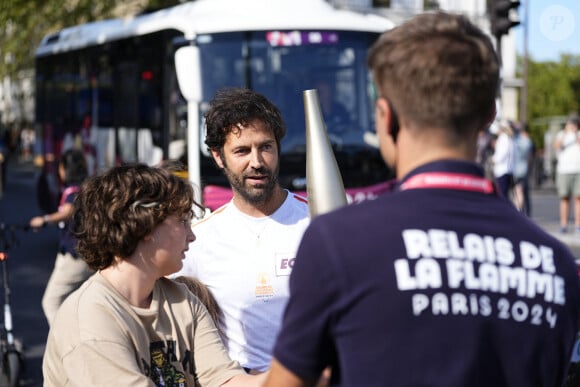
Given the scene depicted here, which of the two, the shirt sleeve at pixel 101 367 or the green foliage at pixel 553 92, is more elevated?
the shirt sleeve at pixel 101 367

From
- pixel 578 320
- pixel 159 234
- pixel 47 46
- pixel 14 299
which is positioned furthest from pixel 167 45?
pixel 578 320

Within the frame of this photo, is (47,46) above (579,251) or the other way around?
above

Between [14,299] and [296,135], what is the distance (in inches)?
137

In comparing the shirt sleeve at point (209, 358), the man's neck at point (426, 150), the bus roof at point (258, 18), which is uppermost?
the bus roof at point (258, 18)

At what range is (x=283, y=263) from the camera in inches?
152

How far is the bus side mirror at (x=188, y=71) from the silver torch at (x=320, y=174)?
9.09 metres

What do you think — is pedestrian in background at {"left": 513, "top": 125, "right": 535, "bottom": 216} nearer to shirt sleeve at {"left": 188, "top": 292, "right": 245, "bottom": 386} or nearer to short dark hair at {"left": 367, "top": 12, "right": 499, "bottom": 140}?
shirt sleeve at {"left": 188, "top": 292, "right": 245, "bottom": 386}

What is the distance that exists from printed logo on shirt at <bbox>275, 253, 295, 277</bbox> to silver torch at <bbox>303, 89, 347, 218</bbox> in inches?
43.2

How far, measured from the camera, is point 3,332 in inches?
318

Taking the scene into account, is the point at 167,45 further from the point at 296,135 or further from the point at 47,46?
the point at 47,46

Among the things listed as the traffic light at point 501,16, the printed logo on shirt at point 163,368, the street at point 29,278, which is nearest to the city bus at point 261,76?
the street at point 29,278

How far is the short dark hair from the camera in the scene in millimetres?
1965

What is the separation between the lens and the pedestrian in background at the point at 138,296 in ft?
9.04

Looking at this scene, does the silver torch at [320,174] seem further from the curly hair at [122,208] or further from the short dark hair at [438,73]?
the short dark hair at [438,73]
